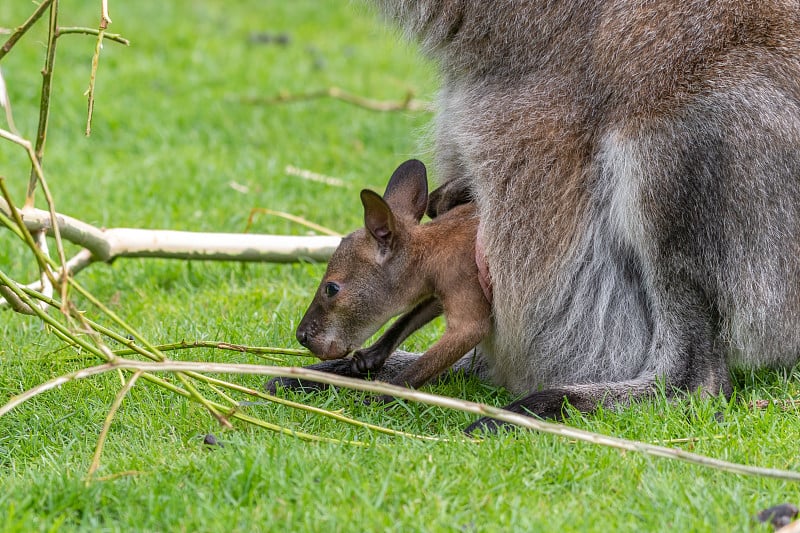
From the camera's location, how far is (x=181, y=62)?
32.1 ft

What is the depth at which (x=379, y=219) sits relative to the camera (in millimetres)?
3729

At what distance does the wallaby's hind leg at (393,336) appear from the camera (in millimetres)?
3986

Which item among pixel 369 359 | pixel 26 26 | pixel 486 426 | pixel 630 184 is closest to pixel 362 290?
pixel 369 359

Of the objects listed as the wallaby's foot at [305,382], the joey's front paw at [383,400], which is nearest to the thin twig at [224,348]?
the wallaby's foot at [305,382]

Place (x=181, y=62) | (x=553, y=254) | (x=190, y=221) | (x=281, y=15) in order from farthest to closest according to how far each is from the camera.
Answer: (x=281, y=15) → (x=181, y=62) → (x=190, y=221) → (x=553, y=254)

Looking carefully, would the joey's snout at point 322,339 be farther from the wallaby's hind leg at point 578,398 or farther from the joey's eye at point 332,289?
the wallaby's hind leg at point 578,398

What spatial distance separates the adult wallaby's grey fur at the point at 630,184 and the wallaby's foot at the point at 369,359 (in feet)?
1.29

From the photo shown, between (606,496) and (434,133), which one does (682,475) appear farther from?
(434,133)

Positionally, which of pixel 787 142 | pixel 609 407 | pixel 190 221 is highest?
pixel 787 142

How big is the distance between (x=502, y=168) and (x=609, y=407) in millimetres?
895

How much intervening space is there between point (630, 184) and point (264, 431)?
4.65 ft

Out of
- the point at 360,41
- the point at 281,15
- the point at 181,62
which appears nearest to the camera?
the point at 181,62

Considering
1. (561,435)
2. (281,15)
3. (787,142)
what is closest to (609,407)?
(561,435)

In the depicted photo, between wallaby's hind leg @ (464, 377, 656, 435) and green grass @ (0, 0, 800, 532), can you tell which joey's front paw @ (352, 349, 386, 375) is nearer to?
green grass @ (0, 0, 800, 532)
